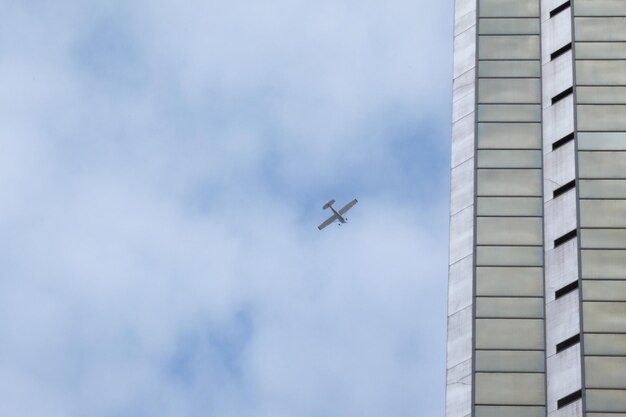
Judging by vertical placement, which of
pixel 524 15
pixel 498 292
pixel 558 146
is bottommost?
pixel 498 292

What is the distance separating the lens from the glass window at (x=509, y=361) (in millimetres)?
94938

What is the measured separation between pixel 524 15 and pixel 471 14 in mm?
3357

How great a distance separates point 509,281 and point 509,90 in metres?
13.2

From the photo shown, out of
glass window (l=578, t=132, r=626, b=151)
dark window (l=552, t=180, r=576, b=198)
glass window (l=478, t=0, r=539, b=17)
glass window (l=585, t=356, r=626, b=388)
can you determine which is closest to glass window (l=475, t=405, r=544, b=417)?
glass window (l=585, t=356, r=626, b=388)

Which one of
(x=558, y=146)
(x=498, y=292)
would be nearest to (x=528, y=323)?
(x=498, y=292)

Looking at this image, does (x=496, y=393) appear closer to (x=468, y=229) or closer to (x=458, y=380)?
(x=458, y=380)

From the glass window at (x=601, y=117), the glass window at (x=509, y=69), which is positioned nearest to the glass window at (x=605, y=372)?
the glass window at (x=601, y=117)

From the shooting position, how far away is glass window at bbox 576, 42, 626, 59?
348ft

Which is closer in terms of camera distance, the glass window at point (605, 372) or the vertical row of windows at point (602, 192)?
the glass window at point (605, 372)

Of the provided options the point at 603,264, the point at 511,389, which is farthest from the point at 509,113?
the point at 511,389

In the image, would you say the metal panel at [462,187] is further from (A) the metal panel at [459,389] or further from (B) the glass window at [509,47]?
(A) the metal panel at [459,389]

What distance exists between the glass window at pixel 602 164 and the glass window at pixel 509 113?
444 cm

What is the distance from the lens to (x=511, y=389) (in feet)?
310

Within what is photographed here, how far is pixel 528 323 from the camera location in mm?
96500
